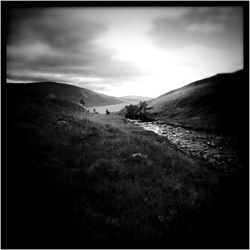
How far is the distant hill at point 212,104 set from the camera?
4.81 m

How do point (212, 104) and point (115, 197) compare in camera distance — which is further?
point (212, 104)

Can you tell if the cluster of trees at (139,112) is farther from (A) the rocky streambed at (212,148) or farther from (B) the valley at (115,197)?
(B) the valley at (115,197)

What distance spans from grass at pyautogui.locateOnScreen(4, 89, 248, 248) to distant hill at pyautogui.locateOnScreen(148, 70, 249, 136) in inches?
97.3

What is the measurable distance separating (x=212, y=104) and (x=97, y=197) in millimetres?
13187

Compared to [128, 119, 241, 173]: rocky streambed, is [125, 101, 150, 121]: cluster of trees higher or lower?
higher

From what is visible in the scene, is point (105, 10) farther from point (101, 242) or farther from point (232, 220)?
point (232, 220)

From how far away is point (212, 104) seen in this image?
47.9 ft

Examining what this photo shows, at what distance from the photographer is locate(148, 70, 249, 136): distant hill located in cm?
481

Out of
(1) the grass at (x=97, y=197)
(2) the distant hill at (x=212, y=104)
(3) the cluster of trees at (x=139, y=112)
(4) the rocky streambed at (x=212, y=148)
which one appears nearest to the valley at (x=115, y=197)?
(1) the grass at (x=97, y=197)

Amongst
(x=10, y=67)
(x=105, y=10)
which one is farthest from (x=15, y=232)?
(x=105, y=10)

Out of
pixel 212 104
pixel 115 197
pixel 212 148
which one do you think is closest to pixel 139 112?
pixel 212 104

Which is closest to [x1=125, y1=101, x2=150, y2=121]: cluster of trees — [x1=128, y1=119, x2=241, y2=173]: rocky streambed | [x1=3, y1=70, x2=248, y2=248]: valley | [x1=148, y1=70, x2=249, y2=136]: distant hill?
[x1=148, y1=70, x2=249, y2=136]: distant hill

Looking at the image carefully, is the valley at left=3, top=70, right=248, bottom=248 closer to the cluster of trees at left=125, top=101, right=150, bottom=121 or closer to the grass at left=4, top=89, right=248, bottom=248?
the grass at left=4, top=89, right=248, bottom=248

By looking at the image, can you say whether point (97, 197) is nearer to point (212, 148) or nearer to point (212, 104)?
point (212, 148)
